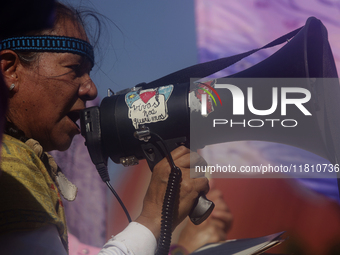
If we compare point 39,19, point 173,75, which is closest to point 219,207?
point 173,75

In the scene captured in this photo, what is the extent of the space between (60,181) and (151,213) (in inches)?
12.9

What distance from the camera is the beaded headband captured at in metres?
0.91

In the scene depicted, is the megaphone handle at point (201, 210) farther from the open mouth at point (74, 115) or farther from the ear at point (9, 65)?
the ear at point (9, 65)

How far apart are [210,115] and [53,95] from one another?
0.50 m

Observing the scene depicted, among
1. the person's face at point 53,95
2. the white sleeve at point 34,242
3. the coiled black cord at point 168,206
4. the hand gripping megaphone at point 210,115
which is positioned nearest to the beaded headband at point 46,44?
the person's face at point 53,95

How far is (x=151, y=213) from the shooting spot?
911 mm

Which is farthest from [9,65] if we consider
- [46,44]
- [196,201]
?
[196,201]

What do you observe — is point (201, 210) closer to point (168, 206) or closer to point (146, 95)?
point (168, 206)

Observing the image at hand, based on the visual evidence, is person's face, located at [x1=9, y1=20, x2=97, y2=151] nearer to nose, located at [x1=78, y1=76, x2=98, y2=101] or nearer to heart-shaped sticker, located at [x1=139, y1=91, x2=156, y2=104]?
nose, located at [x1=78, y1=76, x2=98, y2=101]

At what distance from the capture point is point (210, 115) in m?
0.96

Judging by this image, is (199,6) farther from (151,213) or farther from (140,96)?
(151,213)

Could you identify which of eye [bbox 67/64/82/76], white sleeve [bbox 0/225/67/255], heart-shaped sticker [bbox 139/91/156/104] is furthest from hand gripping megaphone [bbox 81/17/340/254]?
white sleeve [bbox 0/225/67/255]

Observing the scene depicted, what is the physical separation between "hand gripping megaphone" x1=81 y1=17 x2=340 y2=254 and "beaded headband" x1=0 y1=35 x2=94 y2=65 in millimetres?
204

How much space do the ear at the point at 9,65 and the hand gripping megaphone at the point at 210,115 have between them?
0.75 ft
